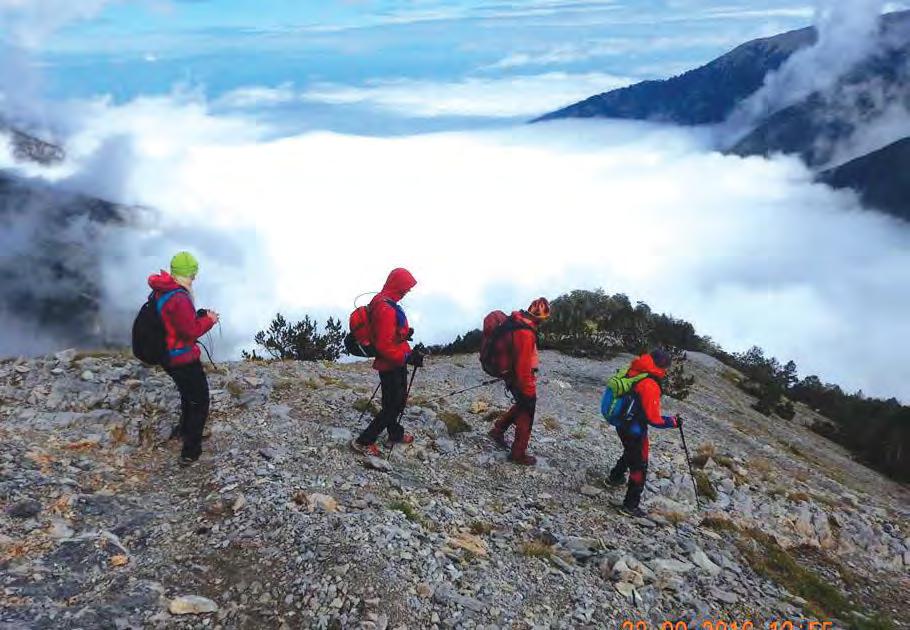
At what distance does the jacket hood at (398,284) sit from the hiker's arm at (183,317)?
235 cm

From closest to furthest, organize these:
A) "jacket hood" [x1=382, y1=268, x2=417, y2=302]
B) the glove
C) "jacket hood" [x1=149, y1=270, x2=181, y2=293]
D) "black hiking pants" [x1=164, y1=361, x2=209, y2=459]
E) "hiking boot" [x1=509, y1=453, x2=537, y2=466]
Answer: "jacket hood" [x1=149, y1=270, x2=181, y2=293] → "black hiking pants" [x1=164, y1=361, x2=209, y2=459] → "jacket hood" [x1=382, y1=268, x2=417, y2=302] → the glove → "hiking boot" [x1=509, y1=453, x2=537, y2=466]

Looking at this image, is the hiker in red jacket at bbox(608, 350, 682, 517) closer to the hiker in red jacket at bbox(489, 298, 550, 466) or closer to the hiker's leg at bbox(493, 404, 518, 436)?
the hiker in red jacket at bbox(489, 298, 550, 466)

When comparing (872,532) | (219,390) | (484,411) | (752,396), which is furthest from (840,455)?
(219,390)

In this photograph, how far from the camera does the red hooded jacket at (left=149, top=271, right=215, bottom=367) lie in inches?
301

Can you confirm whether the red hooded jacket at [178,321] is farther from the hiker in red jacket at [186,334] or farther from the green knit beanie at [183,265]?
the green knit beanie at [183,265]

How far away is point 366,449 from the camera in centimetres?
951

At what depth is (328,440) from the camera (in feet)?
32.0

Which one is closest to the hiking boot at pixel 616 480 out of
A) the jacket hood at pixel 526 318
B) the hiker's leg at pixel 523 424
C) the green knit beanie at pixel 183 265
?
the hiker's leg at pixel 523 424

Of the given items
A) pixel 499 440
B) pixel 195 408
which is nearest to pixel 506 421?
pixel 499 440

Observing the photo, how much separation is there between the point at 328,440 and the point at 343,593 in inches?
154

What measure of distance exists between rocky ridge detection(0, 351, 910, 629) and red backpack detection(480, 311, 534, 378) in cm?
172

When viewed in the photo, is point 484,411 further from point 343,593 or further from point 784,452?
point 784,452

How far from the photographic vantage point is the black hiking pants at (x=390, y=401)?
8.95 meters

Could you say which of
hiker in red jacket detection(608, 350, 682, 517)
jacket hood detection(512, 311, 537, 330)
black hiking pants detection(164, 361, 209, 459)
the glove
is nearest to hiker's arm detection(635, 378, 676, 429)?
Result: hiker in red jacket detection(608, 350, 682, 517)
